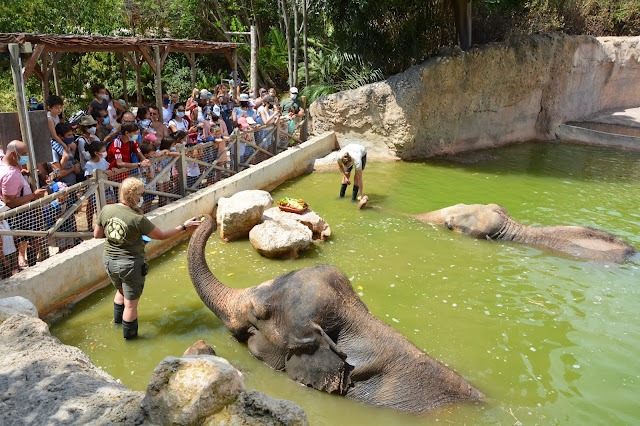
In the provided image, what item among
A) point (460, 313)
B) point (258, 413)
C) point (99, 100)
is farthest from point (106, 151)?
point (258, 413)

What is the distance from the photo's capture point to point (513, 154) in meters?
18.3

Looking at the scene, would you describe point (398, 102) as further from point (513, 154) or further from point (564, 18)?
point (564, 18)

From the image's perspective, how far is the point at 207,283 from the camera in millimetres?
6145

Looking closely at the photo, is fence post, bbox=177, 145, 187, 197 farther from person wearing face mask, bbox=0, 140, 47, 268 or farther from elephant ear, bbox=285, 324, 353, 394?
elephant ear, bbox=285, 324, 353, 394

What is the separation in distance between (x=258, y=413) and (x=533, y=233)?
8.29m

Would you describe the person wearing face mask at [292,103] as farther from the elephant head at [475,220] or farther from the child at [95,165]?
the child at [95,165]

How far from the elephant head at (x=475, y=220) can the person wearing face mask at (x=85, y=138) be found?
22.0 feet

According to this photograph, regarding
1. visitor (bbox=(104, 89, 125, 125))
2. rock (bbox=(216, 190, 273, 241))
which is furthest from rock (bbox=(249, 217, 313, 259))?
visitor (bbox=(104, 89, 125, 125))

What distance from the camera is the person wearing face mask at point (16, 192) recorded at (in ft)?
22.3

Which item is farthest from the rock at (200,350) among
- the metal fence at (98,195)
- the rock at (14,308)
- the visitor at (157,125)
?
the visitor at (157,125)

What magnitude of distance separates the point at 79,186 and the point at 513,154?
14.8 m

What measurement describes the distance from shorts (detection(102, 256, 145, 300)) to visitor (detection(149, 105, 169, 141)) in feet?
16.8

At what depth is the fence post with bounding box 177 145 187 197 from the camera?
10.0 metres

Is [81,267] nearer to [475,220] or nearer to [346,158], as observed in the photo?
[346,158]
